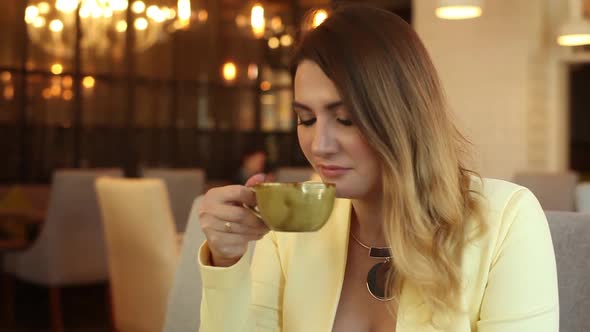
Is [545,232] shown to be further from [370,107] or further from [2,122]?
[2,122]

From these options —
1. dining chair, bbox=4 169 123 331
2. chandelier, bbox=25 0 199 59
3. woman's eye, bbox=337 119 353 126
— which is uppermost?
chandelier, bbox=25 0 199 59

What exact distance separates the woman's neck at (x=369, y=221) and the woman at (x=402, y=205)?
45mm

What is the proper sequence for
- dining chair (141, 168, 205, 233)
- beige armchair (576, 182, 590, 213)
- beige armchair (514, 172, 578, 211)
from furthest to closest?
dining chair (141, 168, 205, 233), beige armchair (514, 172, 578, 211), beige armchair (576, 182, 590, 213)

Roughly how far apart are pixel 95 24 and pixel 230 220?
20.9ft

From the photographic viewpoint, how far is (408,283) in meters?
1.29

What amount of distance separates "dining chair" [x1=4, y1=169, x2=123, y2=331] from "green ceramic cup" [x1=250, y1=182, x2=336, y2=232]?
3792 millimetres

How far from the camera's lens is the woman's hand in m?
1.16

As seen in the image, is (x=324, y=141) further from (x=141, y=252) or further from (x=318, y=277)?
(x=141, y=252)

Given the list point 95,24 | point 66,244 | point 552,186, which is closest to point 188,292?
point 66,244

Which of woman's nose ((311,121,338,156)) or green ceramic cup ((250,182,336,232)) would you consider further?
woman's nose ((311,121,338,156))

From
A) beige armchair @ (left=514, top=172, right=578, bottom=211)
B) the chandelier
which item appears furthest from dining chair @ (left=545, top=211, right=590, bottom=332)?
A: the chandelier

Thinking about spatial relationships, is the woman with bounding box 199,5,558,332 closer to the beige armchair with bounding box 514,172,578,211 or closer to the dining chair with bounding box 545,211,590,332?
the dining chair with bounding box 545,211,590,332

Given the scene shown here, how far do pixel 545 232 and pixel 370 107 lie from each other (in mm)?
341

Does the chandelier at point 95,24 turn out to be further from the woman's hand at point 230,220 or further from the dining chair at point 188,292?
the woman's hand at point 230,220
